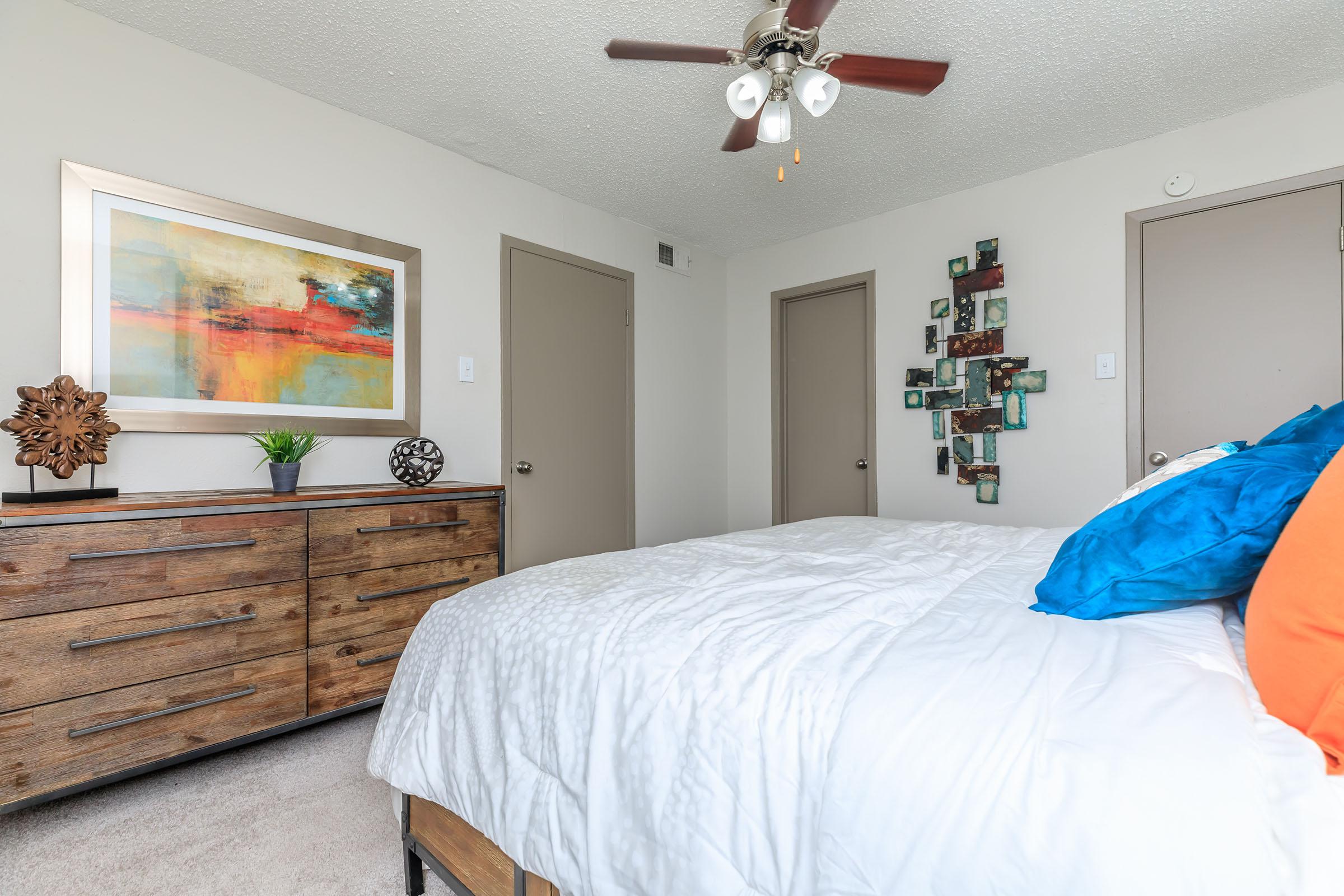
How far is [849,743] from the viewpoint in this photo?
2.28ft

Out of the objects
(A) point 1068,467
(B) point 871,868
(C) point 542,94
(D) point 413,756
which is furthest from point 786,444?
(B) point 871,868

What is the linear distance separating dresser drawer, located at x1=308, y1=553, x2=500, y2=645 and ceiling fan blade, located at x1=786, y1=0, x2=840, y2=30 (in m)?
2.17

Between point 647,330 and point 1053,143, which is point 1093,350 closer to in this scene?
point 1053,143

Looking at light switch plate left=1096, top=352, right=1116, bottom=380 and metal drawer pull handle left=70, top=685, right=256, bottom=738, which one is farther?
light switch plate left=1096, top=352, right=1116, bottom=380

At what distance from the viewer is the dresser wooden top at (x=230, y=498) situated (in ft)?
5.40

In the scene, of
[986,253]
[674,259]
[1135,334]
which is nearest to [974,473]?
[1135,334]

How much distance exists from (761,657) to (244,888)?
146cm

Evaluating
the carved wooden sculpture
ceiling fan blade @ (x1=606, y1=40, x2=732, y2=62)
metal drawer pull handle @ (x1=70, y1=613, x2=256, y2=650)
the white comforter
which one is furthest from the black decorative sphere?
ceiling fan blade @ (x1=606, y1=40, x2=732, y2=62)

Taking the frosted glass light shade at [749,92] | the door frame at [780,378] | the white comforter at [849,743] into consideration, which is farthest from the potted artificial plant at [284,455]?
the door frame at [780,378]

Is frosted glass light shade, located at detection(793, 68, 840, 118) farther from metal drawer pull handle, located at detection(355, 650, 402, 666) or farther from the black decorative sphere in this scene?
metal drawer pull handle, located at detection(355, 650, 402, 666)

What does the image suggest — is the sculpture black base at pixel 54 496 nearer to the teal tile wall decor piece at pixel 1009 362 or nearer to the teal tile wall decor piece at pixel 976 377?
the teal tile wall decor piece at pixel 976 377

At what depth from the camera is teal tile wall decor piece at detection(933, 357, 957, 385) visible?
3406mm

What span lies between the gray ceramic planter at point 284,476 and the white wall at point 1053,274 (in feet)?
9.78

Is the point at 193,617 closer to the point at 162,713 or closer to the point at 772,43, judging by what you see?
the point at 162,713
